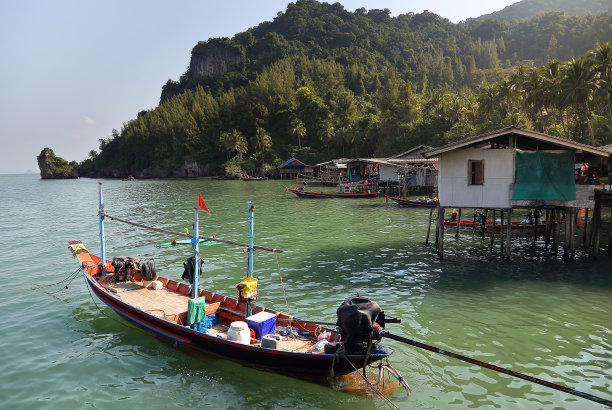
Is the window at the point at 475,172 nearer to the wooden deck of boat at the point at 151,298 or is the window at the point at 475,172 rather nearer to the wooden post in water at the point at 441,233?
the wooden post in water at the point at 441,233

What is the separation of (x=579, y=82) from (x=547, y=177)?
27449 millimetres

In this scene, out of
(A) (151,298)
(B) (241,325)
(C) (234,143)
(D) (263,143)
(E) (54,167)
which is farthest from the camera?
(E) (54,167)

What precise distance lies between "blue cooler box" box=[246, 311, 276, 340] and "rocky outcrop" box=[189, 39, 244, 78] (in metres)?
188

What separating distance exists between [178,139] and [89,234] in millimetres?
106115

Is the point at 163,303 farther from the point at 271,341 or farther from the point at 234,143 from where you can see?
the point at 234,143

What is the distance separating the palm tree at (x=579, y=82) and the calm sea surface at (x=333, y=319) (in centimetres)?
2345

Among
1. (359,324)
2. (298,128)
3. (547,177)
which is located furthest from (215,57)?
(359,324)

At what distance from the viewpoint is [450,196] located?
20547 mm

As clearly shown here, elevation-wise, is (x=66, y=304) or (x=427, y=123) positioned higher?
(x=427, y=123)

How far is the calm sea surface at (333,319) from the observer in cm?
947

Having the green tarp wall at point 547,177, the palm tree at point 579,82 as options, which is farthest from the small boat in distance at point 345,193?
the green tarp wall at point 547,177

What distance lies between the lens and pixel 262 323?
35.4ft

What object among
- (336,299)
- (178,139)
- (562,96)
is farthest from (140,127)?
(336,299)

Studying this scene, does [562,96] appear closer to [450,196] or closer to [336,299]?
[450,196]
